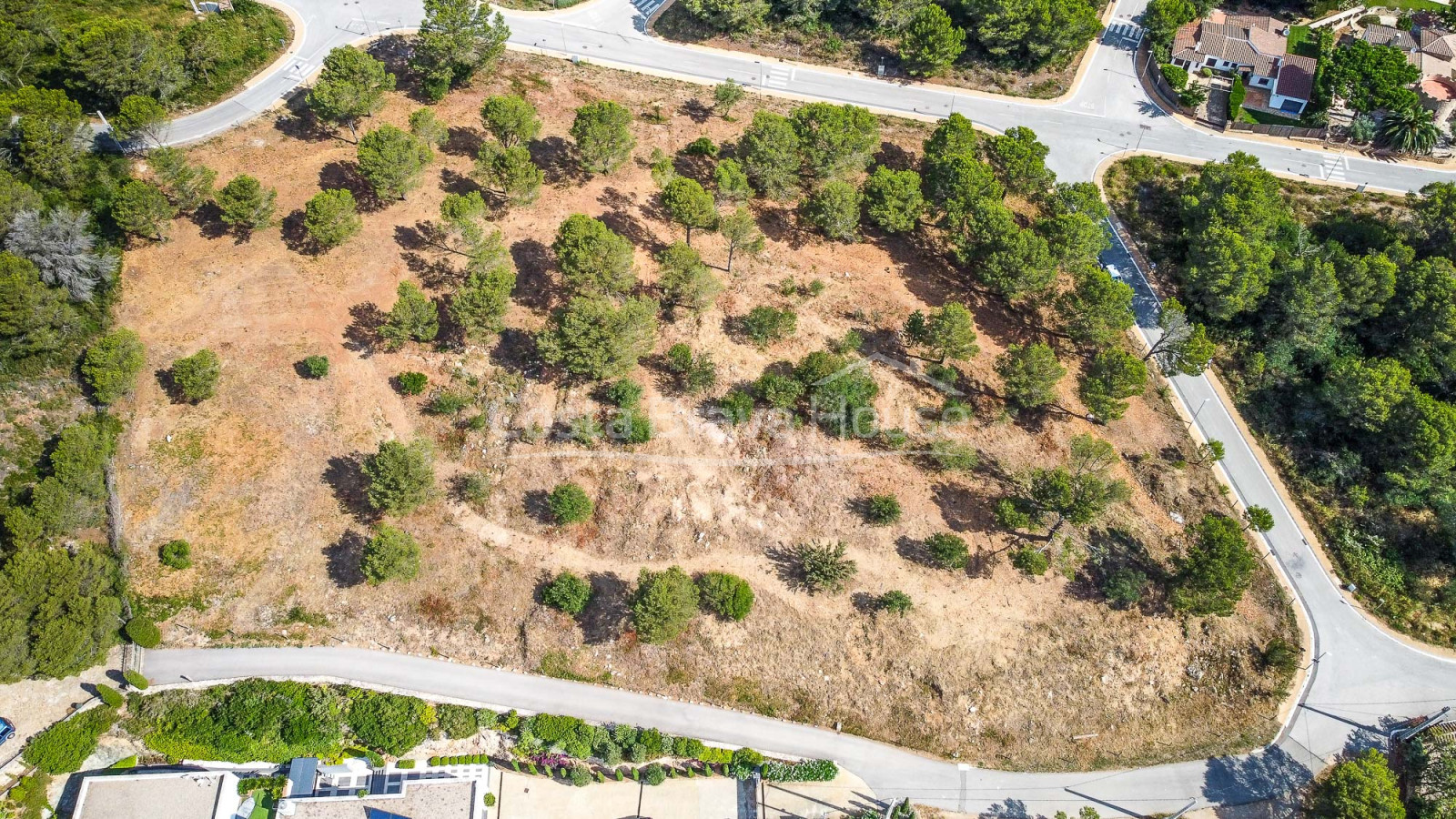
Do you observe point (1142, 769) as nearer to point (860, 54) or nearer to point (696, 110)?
point (696, 110)

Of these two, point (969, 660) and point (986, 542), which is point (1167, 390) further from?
point (969, 660)

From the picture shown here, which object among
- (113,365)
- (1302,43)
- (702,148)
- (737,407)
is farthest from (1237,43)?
(113,365)

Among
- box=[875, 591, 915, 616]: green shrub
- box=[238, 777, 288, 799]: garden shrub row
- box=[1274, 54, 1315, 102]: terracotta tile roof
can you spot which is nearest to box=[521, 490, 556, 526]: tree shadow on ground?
box=[238, 777, 288, 799]: garden shrub row

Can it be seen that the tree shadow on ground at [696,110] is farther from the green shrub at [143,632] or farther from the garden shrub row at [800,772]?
the green shrub at [143,632]

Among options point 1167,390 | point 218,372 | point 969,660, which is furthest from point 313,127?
point 1167,390

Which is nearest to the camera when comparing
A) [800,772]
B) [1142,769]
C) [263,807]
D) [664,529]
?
[263,807]
